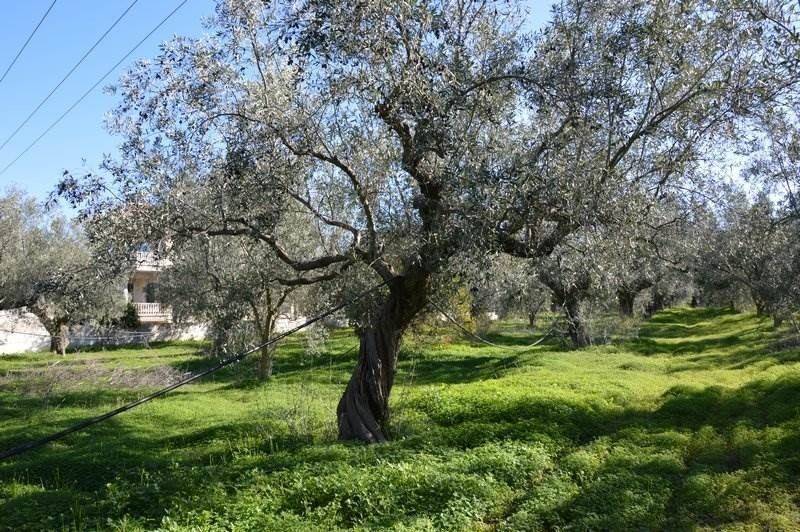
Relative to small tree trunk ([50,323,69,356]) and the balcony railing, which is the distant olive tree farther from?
small tree trunk ([50,323,69,356])

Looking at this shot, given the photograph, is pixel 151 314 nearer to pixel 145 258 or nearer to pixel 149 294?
pixel 149 294

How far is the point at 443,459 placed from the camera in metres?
10.4

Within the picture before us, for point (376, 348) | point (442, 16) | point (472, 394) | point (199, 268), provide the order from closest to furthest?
point (442, 16)
point (376, 348)
point (472, 394)
point (199, 268)

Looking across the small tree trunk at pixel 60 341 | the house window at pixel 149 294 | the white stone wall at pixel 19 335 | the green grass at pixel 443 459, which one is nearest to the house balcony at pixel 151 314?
the house window at pixel 149 294

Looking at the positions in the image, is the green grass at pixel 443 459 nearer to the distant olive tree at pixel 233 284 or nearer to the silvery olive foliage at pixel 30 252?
the distant olive tree at pixel 233 284

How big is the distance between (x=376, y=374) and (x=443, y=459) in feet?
7.00

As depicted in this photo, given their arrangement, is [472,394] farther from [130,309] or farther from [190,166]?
[130,309]

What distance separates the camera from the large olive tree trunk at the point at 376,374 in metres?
11.8

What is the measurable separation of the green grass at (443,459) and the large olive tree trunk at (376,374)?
0.60 m

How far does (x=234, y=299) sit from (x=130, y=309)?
39114mm

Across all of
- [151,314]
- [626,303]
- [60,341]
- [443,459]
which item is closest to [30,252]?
[60,341]

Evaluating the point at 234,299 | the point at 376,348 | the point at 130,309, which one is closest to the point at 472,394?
the point at 376,348

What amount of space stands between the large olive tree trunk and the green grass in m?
0.60

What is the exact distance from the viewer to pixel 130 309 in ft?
158
